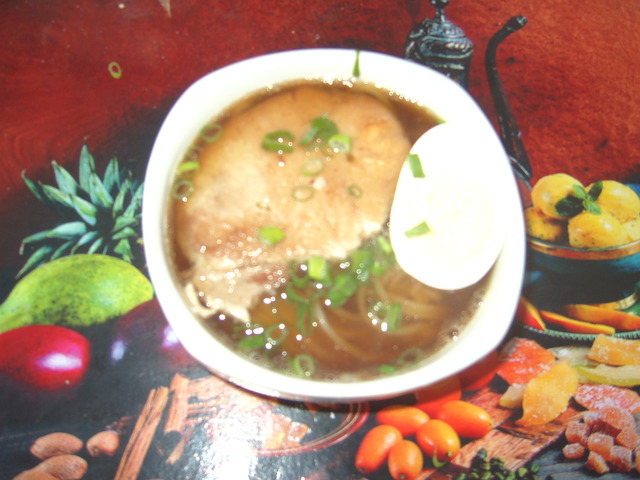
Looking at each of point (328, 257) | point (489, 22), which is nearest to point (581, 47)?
point (489, 22)

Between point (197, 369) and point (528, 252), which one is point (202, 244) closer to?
point (197, 369)

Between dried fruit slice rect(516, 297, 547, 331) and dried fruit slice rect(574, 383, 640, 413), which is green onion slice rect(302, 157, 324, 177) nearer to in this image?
dried fruit slice rect(516, 297, 547, 331)

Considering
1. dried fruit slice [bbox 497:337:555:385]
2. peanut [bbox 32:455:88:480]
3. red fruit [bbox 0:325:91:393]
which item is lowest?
peanut [bbox 32:455:88:480]

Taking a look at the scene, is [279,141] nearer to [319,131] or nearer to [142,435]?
[319,131]

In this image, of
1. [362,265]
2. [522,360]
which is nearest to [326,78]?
[362,265]

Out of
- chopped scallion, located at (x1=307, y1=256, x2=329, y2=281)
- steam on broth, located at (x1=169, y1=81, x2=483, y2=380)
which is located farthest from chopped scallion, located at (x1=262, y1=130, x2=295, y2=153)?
chopped scallion, located at (x1=307, y1=256, x2=329, y2=281)

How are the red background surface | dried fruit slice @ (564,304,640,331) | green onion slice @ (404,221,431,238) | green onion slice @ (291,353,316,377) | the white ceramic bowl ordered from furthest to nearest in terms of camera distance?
the red background surface < dried fruit slice @ (564,304,640,331) < green onion slice @ (404,221,431,238) < green onion slice @ (291,353,316,377) < the white ceramic bowl

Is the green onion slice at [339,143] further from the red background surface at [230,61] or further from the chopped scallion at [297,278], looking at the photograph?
the red background surface at [230,61]
